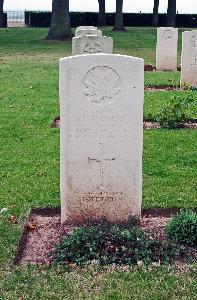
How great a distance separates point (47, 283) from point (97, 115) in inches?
65.3

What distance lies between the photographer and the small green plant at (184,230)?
5660 mm

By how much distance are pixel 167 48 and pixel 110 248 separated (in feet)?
46.8

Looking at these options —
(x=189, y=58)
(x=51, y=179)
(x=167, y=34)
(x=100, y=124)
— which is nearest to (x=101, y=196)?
(x=100, y=124)

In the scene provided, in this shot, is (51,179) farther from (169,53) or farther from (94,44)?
(169,53)

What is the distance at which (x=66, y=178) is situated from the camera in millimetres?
5992

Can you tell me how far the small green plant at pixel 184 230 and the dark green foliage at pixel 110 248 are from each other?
0.51 ft

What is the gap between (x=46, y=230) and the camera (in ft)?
20.3

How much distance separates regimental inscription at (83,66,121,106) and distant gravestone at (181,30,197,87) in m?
9.49

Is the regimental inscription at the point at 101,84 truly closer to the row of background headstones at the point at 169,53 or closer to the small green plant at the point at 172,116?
the small green plant at the point at 172,116

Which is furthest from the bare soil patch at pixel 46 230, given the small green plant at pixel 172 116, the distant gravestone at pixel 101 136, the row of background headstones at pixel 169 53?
the row of background headstones at pixel 169 53

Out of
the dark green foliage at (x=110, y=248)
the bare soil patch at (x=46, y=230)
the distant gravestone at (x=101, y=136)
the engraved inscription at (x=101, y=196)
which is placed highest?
the distant gravestone at (x=101, y=136)

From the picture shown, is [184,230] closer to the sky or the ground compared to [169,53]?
closer to the ground

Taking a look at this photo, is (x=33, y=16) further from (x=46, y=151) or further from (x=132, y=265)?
(x=132, y=265)

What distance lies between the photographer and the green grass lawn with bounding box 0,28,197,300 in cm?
488
